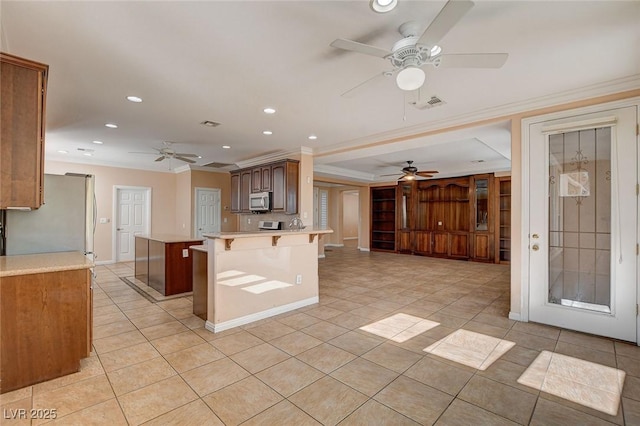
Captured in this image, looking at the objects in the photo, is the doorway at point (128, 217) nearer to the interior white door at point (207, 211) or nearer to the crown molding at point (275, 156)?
the interior white door at point (207, 211)

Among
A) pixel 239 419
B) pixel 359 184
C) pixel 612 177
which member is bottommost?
pixel 239 419

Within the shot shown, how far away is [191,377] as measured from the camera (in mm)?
2301

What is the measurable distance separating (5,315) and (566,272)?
5.07 meters

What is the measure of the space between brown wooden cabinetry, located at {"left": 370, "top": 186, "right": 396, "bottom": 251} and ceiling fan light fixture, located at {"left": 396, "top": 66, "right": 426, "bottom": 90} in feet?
26.7

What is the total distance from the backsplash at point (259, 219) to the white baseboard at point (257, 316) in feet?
6.76

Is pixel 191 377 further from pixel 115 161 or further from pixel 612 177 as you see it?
pixel 115 161

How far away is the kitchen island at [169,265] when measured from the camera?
4551mm

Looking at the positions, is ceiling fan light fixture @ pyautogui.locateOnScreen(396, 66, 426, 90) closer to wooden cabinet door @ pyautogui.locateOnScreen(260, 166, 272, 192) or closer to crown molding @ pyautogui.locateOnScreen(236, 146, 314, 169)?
crown molding @ pyautogui.locateOnScreen(236, 146, 314, 169)

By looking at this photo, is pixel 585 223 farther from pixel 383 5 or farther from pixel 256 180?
pixel 256 180

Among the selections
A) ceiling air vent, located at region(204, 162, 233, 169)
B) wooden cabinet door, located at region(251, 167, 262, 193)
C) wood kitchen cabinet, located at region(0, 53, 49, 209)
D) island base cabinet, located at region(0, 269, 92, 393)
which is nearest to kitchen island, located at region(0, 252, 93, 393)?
island base cabinet, located at region(0, 269, 92, 393)

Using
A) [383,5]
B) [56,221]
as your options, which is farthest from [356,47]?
[56,221]

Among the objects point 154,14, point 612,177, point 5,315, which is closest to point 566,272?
point 612,177

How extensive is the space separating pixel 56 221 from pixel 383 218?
8924mm

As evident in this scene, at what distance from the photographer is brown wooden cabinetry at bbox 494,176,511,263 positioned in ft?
25.8
